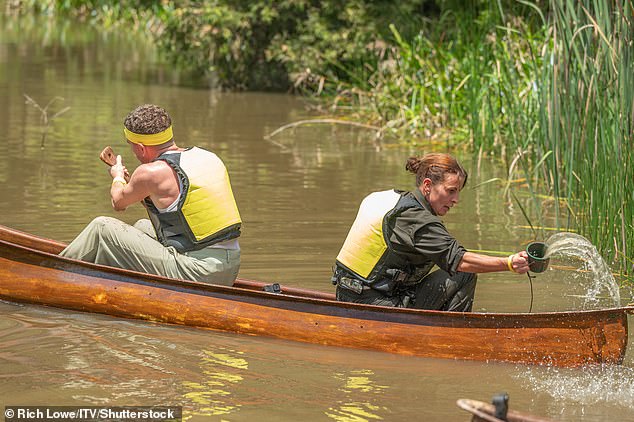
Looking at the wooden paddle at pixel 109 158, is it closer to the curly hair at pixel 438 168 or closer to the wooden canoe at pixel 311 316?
the wooden canoe at pixel 311 316

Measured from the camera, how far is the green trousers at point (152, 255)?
24.9 ft

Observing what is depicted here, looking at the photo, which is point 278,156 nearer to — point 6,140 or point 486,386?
point 6,140

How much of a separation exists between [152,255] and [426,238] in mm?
1705

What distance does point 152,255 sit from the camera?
24.9 feet

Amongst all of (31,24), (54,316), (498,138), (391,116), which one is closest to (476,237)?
(498,138)

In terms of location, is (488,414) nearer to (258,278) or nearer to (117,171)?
(117,171)

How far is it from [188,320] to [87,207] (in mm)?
3774

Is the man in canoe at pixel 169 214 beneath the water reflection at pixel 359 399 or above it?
above

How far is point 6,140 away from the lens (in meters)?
14.6

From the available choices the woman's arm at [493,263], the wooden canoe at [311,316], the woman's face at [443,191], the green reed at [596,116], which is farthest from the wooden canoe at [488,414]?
the green reed at [596,116]

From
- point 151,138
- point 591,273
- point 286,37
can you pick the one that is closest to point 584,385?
point 591,273

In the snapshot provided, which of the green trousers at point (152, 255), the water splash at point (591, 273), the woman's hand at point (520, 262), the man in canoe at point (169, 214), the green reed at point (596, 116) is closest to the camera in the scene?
the woman's hand at point (520, 262)

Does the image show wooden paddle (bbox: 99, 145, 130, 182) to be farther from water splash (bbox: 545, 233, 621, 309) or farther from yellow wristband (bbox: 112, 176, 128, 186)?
water splash (bbox: 545, 233, 621, 309)

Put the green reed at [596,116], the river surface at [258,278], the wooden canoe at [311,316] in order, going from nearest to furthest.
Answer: the river surface at [258,278]
the wooden canoe at [311,316]
the green reed at [596,116]
